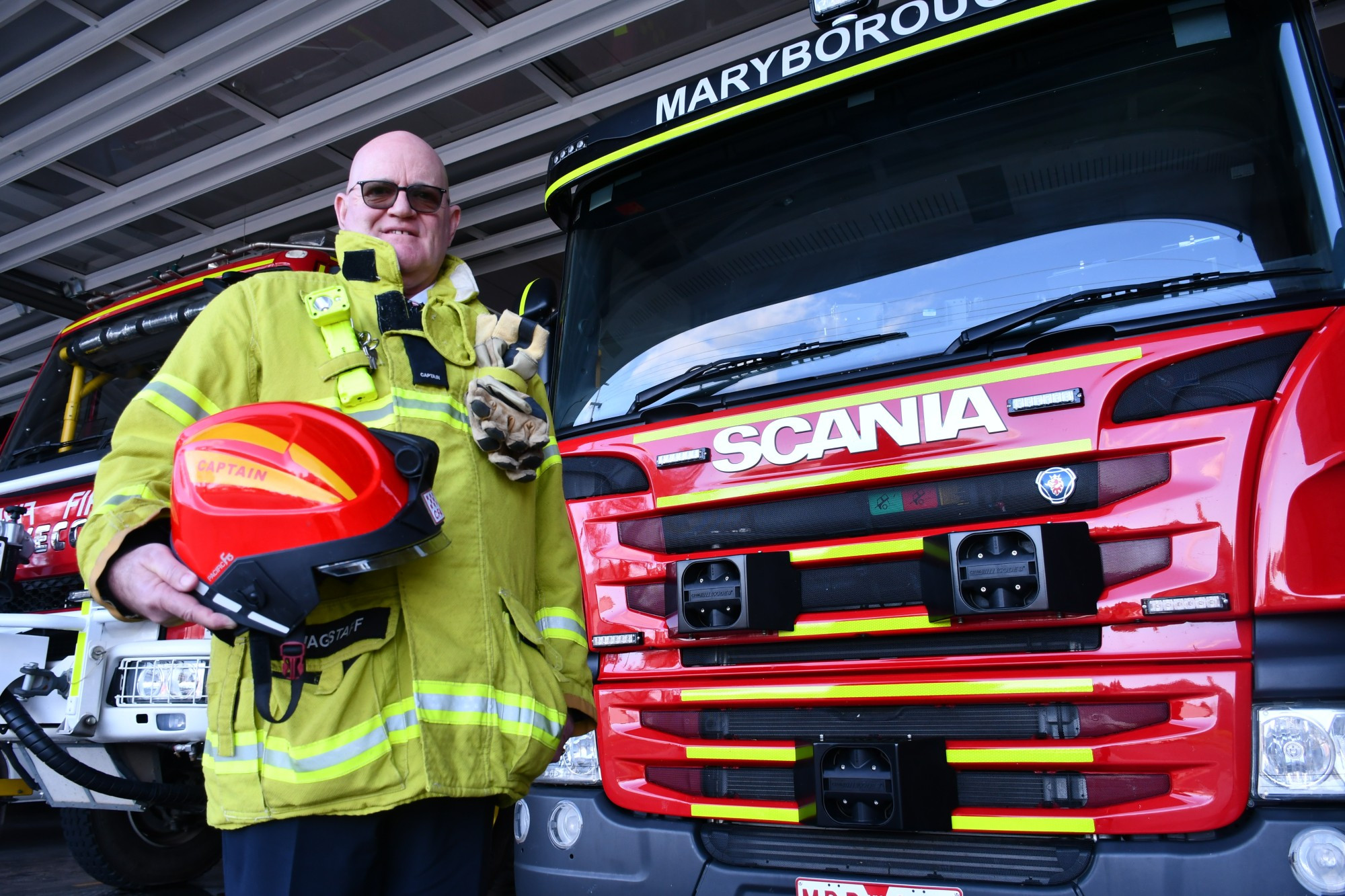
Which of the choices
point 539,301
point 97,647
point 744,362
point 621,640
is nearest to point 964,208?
point 744,362

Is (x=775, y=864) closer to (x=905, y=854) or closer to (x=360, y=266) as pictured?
(x=905, y=854)

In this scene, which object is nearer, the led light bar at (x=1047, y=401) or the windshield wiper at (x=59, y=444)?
the led light bar at (x=1047, y=401)

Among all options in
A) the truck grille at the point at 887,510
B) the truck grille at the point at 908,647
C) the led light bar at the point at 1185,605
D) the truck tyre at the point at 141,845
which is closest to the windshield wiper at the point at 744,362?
the truck grille at the point at 887,510

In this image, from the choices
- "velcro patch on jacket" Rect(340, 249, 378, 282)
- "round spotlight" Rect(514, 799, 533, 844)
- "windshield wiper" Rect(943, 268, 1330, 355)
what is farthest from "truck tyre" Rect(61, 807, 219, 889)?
"windshield wiper" Rect(943, 268, 1330, 355)

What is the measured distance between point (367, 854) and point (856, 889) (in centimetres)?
130

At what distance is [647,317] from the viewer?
3.29 metres

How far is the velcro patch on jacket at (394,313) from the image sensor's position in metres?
1.81

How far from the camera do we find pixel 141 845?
4375 mm

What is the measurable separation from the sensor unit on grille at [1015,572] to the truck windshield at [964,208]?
511 millimetres

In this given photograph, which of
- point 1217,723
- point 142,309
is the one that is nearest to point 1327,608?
point 1217,723

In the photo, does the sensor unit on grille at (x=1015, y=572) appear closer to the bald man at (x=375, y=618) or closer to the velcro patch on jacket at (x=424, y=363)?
the bald man at (x=375, y=618)

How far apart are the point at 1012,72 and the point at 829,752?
197 centimetres

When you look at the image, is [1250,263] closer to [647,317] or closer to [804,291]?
[804,291]

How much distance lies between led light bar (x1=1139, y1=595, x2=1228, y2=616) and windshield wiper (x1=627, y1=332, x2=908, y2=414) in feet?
2.99
